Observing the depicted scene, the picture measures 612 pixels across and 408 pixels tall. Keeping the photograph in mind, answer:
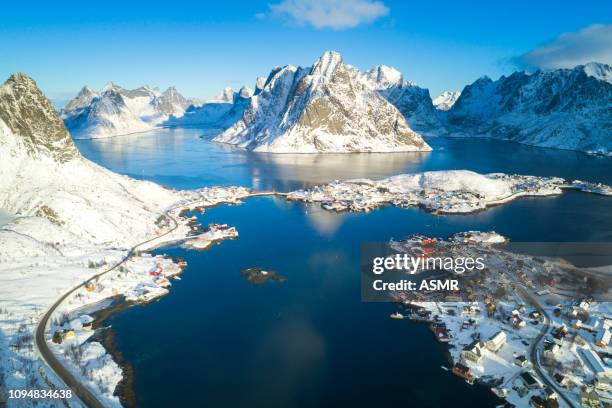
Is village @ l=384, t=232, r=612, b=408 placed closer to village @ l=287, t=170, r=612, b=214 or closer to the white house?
the white house

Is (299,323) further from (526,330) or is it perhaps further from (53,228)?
(53,228)

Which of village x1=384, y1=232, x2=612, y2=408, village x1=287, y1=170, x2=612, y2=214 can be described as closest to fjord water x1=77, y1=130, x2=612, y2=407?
village x1=384, y1=232, x2=612, y2=408

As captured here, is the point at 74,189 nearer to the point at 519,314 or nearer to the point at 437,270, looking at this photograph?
the point at 437,270

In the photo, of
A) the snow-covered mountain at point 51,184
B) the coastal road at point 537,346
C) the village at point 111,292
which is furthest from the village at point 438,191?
the snow-covered mountain at point 51,184

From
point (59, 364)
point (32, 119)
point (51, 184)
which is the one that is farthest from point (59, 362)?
point (32, 119)

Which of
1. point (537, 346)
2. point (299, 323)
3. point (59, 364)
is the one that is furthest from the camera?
point (299, 323)

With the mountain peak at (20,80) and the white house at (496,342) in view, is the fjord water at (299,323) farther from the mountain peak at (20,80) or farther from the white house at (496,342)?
the mountain peak at (20,80)
